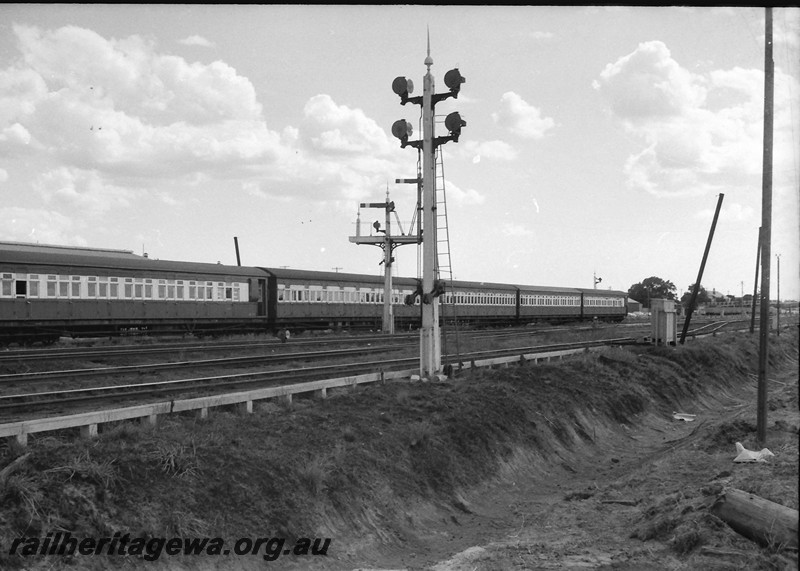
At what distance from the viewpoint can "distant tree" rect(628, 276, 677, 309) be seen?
404ft

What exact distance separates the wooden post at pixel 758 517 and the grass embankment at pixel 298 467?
49 centimetres

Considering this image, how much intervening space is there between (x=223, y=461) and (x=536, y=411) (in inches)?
354

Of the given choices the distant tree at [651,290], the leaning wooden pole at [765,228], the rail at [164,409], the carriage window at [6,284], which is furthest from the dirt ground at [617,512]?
the distant tree at [651,290]

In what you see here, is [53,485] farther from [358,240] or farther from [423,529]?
[358,240]

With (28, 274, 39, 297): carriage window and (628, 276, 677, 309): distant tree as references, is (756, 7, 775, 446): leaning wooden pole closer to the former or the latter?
(28, 274, 39, 297): carriage window

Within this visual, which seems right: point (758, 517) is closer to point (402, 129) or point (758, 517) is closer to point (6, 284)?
point (402, 129)

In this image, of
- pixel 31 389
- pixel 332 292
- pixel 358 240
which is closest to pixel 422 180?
pixel 31 389

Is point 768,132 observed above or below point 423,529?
above

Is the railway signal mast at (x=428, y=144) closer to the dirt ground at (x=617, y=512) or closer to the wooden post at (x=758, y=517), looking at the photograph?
the dirt ground at (x=617, y=512)

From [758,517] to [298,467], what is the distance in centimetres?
513

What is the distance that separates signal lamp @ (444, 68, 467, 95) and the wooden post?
32.4 ft

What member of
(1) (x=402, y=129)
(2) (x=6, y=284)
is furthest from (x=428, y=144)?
(2) (x=6, y=284)

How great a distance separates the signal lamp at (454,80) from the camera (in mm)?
14906

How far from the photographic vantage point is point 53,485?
21.2 ft
